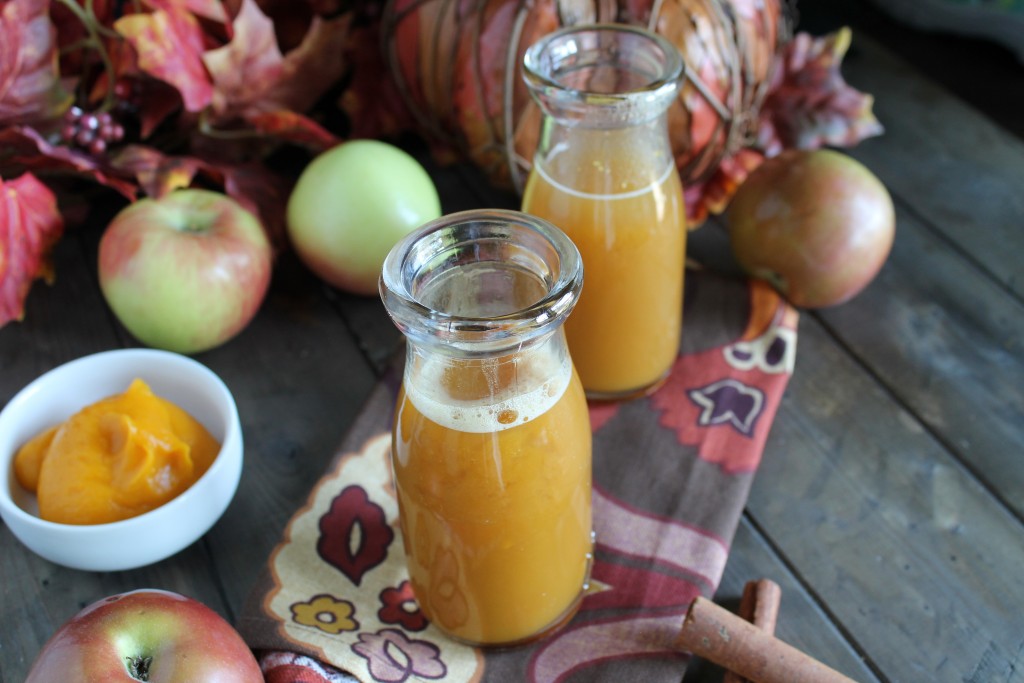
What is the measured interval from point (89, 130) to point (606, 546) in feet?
1.97

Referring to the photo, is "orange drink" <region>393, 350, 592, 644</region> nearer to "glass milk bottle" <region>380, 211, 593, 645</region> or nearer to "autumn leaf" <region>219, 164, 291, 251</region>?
"glass milk bottle" <region>380, 211, 593, 645</region>

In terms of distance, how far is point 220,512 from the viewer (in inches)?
26.2

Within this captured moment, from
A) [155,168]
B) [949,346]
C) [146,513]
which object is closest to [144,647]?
[146,513]

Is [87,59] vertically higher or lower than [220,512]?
higher

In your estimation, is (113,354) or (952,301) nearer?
(113,354)

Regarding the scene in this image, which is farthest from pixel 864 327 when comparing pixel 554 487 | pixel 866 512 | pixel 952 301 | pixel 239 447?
pixel 239 447

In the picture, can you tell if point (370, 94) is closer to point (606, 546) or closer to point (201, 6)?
point (201, 6)

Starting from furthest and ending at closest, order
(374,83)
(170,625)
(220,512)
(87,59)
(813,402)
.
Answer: (374,83) < (87,59) < (813,402) < (220,512) < (170,625)

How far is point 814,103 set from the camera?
100cm

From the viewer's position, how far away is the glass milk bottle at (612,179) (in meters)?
0.62

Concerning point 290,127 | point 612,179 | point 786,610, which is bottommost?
point 786,610

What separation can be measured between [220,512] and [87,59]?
501 mm

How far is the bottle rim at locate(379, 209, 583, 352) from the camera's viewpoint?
0.45 meters

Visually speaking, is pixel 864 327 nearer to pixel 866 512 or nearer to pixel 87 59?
pixel 866 512
